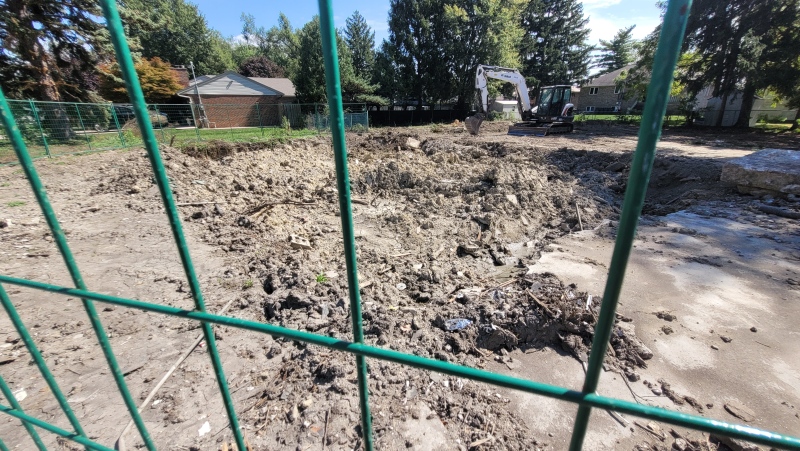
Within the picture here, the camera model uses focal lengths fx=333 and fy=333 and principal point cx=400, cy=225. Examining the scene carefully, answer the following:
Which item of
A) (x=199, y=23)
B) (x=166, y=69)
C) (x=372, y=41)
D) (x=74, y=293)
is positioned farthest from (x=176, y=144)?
(x=199, y=23)

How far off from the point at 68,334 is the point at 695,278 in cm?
722

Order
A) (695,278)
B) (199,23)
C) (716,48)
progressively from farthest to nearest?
(199,23)
(716,48)
(695,278)

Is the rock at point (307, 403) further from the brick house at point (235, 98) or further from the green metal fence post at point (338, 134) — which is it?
the brick house at point (235, 98)

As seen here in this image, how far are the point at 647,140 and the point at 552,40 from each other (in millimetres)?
50706

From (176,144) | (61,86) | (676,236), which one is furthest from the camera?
(61,86)

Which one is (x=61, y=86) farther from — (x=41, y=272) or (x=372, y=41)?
(x=372, y=41)

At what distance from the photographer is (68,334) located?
3436 millimetres

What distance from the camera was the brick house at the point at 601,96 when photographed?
42188 mm

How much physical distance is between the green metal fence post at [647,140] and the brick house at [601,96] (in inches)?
1960

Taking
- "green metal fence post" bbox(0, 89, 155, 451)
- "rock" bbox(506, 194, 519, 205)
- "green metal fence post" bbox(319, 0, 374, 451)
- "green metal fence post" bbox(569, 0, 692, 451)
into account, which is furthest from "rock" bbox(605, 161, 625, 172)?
"green metal fence post" bbox(0, 89, 155, 451)

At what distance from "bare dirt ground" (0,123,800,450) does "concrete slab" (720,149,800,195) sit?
277 mm

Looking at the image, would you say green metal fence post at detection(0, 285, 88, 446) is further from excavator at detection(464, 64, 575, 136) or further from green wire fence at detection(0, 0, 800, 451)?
excavator at detection(464, 64, 575, 136)

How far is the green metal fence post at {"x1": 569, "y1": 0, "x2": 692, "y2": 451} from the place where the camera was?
0.53m

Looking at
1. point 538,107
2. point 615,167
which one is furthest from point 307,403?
point 538,107
